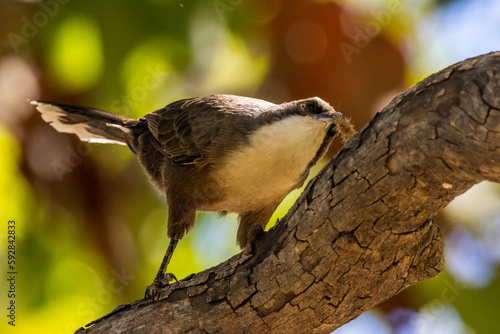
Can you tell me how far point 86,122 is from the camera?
5004mm

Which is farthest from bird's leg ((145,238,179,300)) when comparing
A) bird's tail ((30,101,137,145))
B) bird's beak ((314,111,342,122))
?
bird's beak ((314,111,342,122))

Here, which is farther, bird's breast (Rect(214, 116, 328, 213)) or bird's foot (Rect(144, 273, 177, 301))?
bird's breast (Rect(214, 116, 328, 213))

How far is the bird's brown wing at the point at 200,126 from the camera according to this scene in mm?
4098

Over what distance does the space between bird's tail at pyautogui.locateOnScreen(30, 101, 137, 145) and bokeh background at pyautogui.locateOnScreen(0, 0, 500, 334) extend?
23 cm

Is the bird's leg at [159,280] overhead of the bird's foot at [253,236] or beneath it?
overhead

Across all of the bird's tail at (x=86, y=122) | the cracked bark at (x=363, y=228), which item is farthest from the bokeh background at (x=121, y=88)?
the cracked bark at (x=363, y=228)

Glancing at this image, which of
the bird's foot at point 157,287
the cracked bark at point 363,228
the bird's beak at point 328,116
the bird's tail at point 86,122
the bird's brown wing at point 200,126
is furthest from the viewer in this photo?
the bird's tail at point 86,122

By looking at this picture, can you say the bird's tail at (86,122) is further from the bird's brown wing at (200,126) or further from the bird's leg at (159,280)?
the bird's leg at (159,280)

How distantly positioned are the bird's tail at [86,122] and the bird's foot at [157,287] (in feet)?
5.33

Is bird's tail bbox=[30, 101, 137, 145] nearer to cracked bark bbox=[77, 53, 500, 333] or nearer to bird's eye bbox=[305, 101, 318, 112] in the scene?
bird's eye bbox=[305, 101, 318, 112]

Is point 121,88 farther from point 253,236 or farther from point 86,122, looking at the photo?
point 253,236

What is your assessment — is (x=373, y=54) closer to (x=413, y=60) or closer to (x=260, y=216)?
(x=413, y=60)

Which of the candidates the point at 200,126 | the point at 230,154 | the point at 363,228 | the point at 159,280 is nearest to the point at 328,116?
the point at 230,154

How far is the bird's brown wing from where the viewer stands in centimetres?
410
